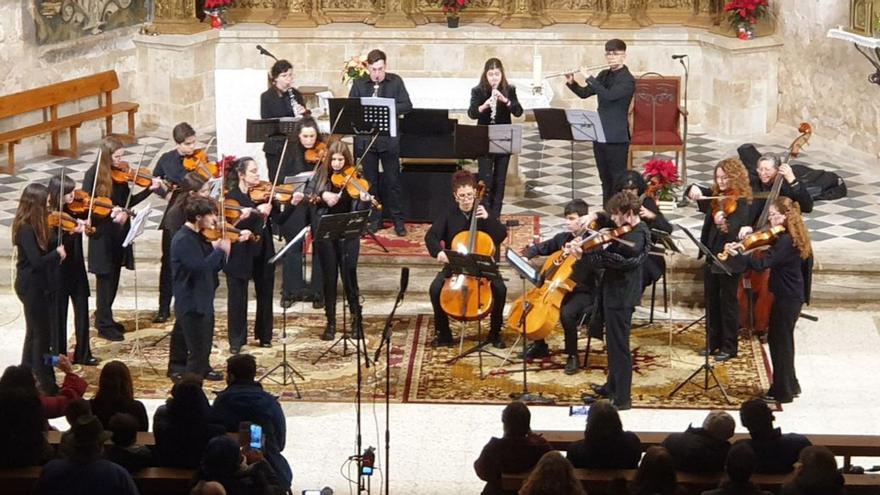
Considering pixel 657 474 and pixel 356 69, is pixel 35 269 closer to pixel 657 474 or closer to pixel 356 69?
pixel 356 69

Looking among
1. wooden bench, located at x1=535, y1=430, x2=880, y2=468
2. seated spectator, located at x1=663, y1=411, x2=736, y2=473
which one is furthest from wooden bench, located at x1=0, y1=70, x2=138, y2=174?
seated spectator, located at x1=663, y1=411, x2=736, y2=473

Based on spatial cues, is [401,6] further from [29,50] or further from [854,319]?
[854,319]

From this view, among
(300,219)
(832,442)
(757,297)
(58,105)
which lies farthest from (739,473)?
(58,105)

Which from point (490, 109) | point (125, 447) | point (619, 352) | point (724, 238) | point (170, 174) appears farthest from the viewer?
point (490, 109)

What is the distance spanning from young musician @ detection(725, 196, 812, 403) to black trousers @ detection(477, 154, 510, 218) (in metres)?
3.35

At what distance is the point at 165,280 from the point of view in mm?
13219

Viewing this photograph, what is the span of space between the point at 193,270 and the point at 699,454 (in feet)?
13.4

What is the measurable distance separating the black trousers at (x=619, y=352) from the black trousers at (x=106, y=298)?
380 cm

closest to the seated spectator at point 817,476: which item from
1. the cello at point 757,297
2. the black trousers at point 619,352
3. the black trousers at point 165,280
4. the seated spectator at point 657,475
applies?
the seated spectator at point 657,475

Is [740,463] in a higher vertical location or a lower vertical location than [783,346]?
higher

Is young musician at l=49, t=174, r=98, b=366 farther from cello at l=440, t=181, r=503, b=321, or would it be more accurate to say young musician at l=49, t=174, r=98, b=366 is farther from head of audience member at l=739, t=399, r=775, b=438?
head of audience member at l=739, t=399, r=775, b=438

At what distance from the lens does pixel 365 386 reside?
Result: 1207 centimetres

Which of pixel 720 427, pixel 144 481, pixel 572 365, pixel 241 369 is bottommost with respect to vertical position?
pixel 572 365

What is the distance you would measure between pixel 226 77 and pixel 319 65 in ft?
11.9
